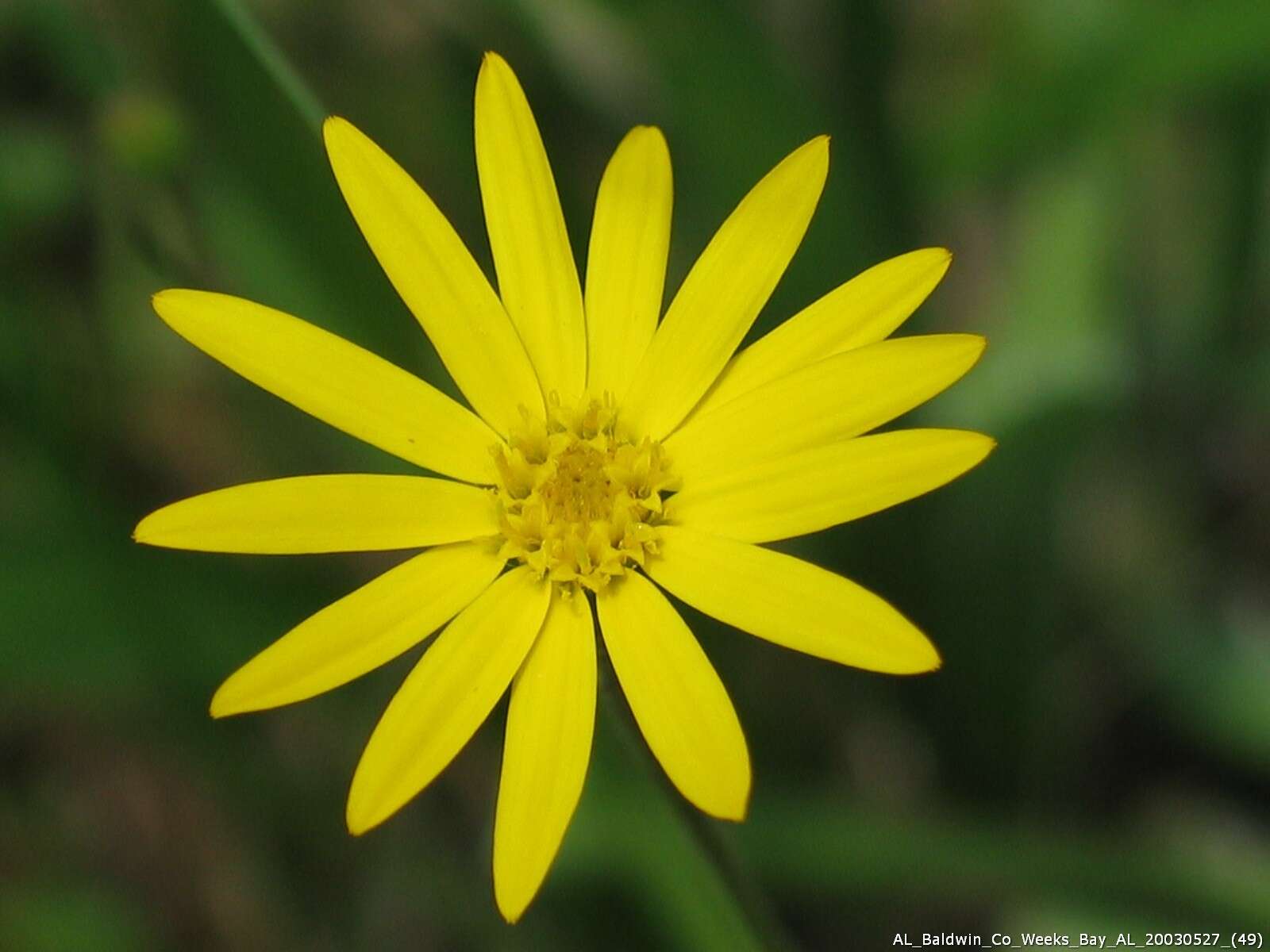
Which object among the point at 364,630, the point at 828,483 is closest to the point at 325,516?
the point at 364,630

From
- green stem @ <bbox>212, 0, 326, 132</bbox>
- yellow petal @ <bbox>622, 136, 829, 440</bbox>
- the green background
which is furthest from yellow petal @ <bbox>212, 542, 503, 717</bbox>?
the green background

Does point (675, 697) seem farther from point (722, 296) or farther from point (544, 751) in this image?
point (722, 296)

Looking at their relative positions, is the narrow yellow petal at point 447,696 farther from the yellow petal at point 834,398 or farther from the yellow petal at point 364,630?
the yellow petal at point 834,398

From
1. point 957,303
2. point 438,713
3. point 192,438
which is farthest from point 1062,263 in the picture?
point 192,438

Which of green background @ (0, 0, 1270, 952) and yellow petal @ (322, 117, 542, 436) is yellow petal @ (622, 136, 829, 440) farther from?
green background @ (0, 0, 1270, 952)

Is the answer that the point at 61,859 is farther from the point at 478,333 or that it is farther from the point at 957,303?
the point at 957,303

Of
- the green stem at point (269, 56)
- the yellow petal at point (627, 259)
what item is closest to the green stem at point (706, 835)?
the yellow petal at point (627, 259)
